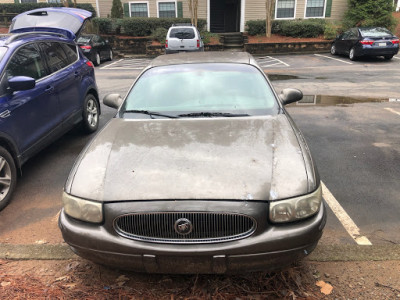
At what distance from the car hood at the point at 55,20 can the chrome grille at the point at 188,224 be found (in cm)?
478

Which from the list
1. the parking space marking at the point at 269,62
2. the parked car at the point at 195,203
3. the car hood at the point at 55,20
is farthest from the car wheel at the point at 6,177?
the parking space marking at the point at 269,62

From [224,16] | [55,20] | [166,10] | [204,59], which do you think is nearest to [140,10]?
[166,10]

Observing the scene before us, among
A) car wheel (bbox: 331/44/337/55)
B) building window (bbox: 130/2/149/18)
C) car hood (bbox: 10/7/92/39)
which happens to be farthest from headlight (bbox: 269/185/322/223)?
building window (bbox: 130/2/149/18)

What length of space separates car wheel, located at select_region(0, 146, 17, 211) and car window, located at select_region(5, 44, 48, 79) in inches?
37.8

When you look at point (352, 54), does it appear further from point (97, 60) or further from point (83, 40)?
point (83, 40)

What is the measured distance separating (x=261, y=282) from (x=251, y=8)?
22.6 m

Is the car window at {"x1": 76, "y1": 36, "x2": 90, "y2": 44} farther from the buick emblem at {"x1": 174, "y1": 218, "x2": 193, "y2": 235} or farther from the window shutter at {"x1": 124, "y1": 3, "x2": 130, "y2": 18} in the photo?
the buick emblem at {"x1": 174, "y1": 218, "x2": 193, "y2": 235}

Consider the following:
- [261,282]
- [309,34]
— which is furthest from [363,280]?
[309,34]

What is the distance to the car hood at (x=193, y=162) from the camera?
2354mm

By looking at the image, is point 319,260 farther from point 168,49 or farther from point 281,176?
point 168,49

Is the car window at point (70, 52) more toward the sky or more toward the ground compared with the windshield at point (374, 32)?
more toward the sky

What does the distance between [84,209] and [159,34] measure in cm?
1986

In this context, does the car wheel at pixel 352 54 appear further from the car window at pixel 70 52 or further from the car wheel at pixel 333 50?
the car window at pixel 70 52

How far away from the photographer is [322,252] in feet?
9.96
